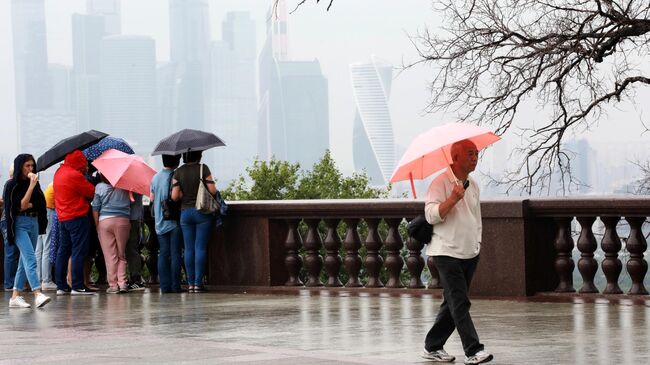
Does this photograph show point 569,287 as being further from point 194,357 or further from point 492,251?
point 194,357

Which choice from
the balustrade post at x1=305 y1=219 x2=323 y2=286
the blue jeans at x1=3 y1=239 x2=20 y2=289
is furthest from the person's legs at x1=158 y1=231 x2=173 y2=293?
the blue jeans at x1=3 y1=239 x2=20 y2=289

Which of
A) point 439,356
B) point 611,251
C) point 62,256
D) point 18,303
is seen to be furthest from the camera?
point 62,256

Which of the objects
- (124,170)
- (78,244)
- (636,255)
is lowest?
(636,255)

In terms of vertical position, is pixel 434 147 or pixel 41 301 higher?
pixel 434 147

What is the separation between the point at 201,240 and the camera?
661 inches

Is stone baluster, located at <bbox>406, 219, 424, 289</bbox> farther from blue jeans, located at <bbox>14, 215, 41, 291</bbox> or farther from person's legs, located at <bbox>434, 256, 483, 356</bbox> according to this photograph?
person's legs, located at <bbox>434, 256, 483, 356</bbox>

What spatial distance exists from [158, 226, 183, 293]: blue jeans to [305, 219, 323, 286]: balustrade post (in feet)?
5.22

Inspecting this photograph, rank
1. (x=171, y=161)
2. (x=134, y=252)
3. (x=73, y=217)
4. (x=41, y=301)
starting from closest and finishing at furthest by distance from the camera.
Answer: (x=41, y=301), (x=73, y=217), (x=171, y=161), (x=134, y=252)

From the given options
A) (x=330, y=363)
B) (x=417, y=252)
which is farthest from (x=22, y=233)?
(x=330, y=363)

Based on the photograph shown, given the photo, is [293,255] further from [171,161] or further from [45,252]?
[45,252]

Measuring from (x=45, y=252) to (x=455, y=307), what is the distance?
9574mm

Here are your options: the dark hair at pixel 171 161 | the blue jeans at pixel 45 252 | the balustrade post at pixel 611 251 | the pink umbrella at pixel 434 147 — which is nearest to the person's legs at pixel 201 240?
the dark hair at pixel 171 161

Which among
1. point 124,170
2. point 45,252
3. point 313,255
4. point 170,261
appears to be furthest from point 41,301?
point 313,255

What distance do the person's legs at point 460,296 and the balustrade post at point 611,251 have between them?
5074 mm
